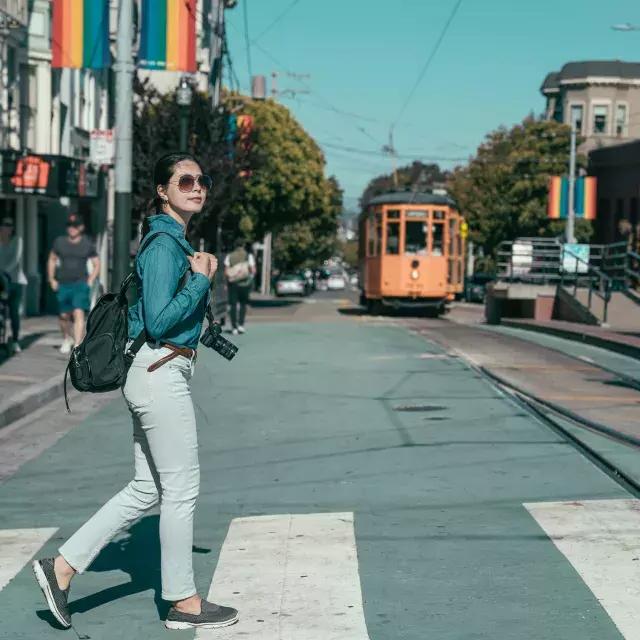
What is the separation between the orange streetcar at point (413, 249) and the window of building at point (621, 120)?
133 feet

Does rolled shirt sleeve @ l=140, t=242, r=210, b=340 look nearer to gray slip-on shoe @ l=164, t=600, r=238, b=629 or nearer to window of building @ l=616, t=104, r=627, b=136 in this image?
gray slip-on shoe @ l=164, t=600, r=238, b=629

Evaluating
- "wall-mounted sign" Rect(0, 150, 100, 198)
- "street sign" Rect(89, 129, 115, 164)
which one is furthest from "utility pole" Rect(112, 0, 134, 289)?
"wall-mounted sign" Rect(0, 150, 100, 198)

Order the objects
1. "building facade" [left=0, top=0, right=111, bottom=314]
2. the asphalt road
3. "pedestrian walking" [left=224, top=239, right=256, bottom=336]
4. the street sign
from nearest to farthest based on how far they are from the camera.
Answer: the asphalt road, the street sign, "pedestrian walking" [left=224, top=239, right=256, bottom=336], "building facade" [left=0, top=0, right=111, bottom=314]

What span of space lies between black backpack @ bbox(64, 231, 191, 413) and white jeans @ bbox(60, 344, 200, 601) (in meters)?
0.06

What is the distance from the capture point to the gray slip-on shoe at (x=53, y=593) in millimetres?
5164

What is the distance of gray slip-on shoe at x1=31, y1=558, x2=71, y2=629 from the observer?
16.9 ft

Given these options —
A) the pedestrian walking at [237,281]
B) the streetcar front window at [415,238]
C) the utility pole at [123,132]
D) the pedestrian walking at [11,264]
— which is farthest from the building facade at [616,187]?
the pedestrian walking at [11,264]

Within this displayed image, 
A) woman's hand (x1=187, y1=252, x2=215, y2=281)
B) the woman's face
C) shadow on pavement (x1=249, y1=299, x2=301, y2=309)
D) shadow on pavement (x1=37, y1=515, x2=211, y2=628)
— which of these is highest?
the woman's face

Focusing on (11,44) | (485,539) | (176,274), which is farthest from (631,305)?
(176,274)

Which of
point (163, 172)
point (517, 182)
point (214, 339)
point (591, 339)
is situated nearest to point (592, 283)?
point (591, 339)

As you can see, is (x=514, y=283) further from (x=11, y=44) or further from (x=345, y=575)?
(x=345, y=575)

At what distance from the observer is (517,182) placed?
231 feet

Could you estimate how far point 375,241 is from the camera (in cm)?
3600

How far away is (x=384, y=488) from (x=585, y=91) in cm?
6972
